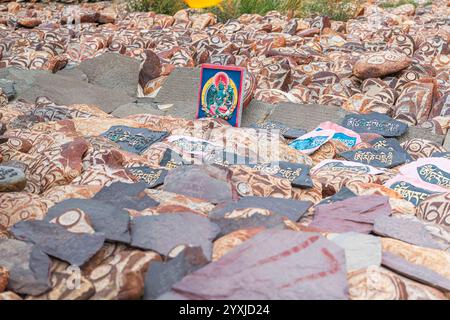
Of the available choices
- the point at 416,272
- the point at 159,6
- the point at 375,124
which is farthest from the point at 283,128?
the point at 159,6

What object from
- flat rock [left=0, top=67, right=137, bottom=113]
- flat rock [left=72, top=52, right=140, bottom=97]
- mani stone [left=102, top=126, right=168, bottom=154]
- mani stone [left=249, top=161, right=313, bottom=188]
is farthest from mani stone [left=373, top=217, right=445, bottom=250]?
flat rock [left=72, top=52, right=140, bottom=97]

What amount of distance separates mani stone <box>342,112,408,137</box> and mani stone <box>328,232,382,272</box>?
2675 millimetres

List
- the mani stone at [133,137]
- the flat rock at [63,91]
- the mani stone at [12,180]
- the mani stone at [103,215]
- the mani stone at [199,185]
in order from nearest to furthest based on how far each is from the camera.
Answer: the mani stone at [103,215]
the mani stone at [199,185]
the mani stone at [12,180]
the mani stone at [133,137]
the flat rock at [63,91]

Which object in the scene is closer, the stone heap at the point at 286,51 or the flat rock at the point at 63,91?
the stone heap at the point at 286,51

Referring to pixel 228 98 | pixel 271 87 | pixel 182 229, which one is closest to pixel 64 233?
pixel 182 229

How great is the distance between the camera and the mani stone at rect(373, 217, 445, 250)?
3.04m

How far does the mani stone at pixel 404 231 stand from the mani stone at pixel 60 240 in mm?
1163

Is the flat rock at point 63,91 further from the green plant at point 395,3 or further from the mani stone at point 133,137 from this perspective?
the green plant at point 395,3

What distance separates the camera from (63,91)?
6629 mm

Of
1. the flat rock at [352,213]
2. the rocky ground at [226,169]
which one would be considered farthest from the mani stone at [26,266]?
the flat rock at [352,213]

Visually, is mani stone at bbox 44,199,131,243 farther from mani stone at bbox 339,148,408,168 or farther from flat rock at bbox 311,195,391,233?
mani stone at bbox 339,148,408,168

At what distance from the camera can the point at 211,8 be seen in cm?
1191

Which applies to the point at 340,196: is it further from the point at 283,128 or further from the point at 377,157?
the point at 283,128

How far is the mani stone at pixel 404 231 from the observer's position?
9.98ft
